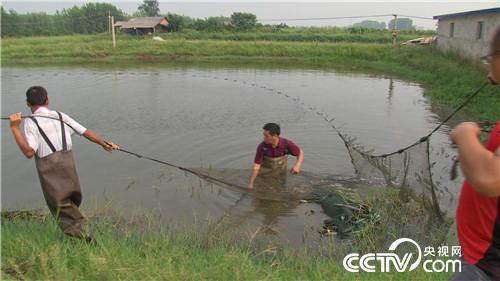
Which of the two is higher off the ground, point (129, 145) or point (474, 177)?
point (474, 177)

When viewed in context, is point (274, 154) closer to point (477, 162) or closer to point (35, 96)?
point (35, 96)

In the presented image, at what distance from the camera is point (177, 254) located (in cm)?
382

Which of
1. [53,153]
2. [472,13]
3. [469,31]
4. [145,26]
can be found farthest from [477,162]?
[145,26]

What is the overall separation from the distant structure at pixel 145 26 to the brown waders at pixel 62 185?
1646 inches

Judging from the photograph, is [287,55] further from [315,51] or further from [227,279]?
[227,279]

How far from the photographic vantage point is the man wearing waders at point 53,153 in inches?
148

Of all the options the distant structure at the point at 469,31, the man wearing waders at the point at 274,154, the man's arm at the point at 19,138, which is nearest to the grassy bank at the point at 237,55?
the distant structure at the point at 469,31

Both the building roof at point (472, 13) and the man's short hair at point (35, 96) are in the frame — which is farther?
the building roof at point (472, 13)

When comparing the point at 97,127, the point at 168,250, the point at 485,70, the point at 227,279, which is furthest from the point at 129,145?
the point at 485,70

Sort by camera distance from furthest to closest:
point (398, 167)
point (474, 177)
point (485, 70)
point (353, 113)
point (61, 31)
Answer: point (61, 31) < point (485, 70) < point (353, 113) < point (398, 167) < point (474, 177)

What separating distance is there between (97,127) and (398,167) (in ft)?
26.1

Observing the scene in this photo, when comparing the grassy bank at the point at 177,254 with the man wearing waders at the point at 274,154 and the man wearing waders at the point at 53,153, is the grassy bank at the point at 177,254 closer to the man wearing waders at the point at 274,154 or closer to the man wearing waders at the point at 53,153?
the man wearing waders at the point at 53,153

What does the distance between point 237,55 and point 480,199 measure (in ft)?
A: 92.2

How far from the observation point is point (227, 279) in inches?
129
